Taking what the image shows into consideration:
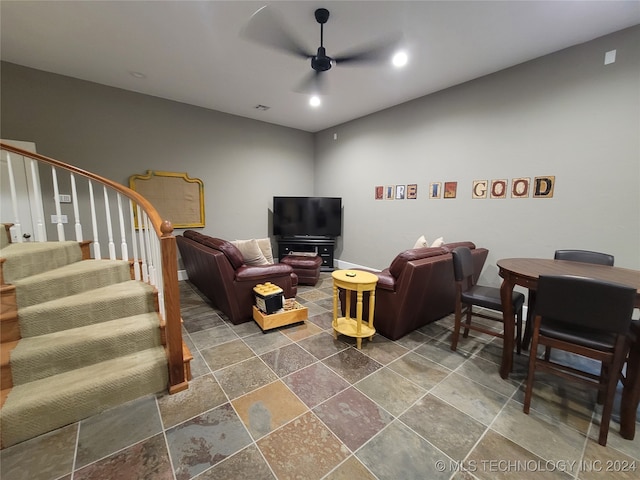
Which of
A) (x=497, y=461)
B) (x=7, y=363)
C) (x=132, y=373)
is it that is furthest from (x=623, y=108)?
(x=7, y=363)

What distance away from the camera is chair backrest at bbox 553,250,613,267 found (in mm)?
2416

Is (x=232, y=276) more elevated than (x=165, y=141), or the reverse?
(x=165, y=141)

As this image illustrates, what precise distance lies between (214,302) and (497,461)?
3266 mm

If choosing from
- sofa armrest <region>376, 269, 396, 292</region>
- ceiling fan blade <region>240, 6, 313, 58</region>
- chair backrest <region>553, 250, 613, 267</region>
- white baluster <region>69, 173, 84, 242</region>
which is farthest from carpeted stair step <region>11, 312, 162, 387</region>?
chair backrest <region>553, 250, 613, 267</region>

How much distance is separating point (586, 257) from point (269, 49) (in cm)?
385

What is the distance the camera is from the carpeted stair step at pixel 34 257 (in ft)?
6.78

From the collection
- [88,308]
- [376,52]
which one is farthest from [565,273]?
[88,308]

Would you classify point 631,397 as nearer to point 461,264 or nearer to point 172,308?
point 461,264

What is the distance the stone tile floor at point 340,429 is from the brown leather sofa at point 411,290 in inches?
15.5

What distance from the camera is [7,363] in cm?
168

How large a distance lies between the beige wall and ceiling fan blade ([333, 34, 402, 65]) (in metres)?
1.96

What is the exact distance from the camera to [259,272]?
3.09m

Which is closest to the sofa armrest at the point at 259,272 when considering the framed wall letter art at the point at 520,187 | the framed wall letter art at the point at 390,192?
the framed wall letter art at the point at 390,192

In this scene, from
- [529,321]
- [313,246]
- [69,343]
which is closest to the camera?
[69,343]
